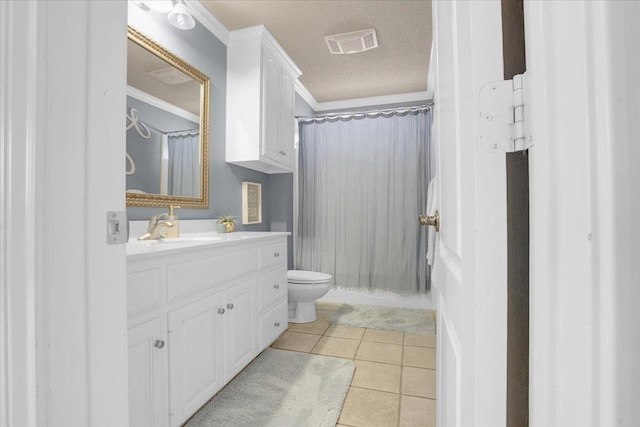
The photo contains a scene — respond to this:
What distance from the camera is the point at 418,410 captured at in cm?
156

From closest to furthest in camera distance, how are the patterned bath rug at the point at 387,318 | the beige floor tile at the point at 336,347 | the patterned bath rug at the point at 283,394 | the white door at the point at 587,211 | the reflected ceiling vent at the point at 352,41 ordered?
the white door at the point at 587,211 < the patterned bath rug at the point at 283,394 < the beige floor tile at the point at 336,347 < the reflected ceiling vent at the point at 352,41 < the patterned bath rug at the point at 387,318

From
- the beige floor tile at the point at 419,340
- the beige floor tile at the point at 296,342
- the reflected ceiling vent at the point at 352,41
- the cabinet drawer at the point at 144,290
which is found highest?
the reflected ceiling vent at the point at 352,41

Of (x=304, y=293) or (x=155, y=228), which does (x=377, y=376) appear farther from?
(x=155, y=228)

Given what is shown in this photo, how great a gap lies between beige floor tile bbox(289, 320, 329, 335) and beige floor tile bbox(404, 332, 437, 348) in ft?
2.33

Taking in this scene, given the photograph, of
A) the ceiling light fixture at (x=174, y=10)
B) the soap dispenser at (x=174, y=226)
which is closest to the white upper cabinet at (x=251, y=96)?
the ceiling light fixture at (x=174, y=10)

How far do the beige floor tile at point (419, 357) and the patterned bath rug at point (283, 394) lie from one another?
0.42m

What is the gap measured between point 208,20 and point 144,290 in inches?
78.3

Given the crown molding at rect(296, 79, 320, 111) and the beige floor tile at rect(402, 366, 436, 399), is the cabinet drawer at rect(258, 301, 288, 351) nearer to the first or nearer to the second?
the beige floor tile at rect(402, 366, 436, 399)

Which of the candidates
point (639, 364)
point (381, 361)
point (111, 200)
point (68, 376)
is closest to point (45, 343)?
point (68, 376)

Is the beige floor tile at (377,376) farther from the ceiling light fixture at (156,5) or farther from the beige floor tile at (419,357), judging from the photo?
the ceiling light fixture at (156,5)

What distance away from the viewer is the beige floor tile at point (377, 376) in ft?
5.83

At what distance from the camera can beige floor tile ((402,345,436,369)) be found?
6.68ft

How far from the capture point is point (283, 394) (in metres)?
1.66

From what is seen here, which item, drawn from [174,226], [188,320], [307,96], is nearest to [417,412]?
[188,320]
